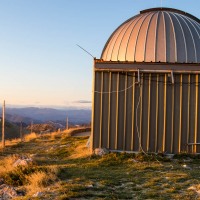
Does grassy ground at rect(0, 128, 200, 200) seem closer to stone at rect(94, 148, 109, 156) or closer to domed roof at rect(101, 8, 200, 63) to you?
stone at rect(94, 148, 109, 156)

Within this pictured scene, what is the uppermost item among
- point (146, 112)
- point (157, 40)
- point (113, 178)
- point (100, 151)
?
point (157, 40)

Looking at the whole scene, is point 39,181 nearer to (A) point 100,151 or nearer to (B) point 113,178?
(B) point 113,178

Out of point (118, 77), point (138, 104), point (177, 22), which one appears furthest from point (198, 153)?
point (177, 22)

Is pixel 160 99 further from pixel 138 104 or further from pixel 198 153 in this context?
pixel 198 153

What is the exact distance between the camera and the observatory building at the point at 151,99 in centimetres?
1383

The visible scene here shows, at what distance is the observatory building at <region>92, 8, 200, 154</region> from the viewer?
1383cm

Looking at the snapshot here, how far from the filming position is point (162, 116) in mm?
13953

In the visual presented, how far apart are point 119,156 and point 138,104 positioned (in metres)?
2.16

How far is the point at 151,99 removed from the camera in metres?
14.0

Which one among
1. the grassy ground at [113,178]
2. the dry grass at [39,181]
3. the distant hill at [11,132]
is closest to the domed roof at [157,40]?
the grassy ground at [113,178]

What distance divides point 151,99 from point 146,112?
20.7 inches

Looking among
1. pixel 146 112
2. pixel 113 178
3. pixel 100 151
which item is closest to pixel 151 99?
pixel 146 112

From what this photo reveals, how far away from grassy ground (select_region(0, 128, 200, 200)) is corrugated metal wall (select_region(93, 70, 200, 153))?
82 cm

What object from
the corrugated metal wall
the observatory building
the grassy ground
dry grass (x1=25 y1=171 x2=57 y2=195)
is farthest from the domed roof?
dry grass (x1=25 y1=171 x2=57 y2=195)
